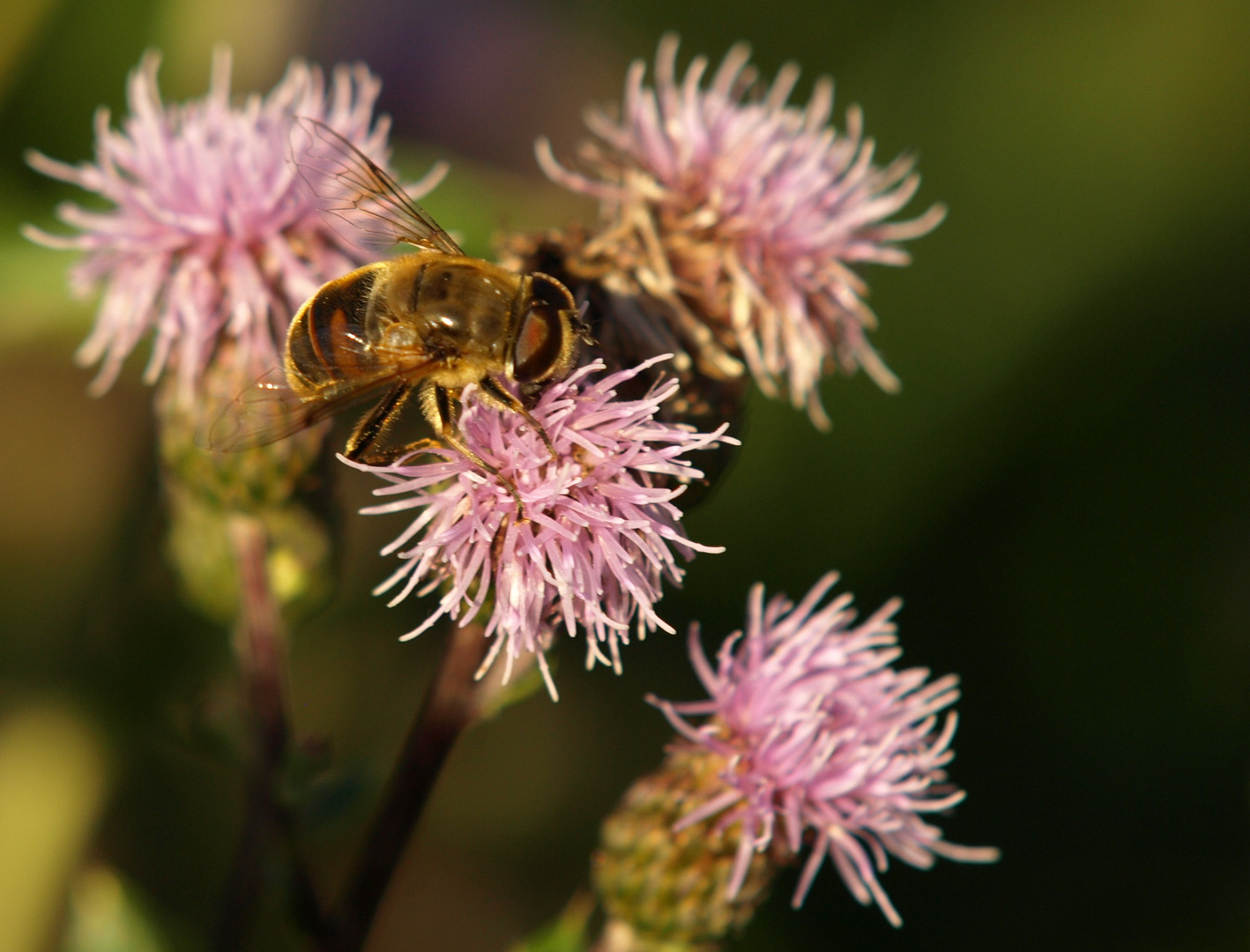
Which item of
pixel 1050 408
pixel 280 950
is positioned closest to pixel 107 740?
pixel 280 950

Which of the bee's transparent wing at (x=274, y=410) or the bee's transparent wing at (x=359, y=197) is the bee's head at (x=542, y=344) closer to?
the bee's transparent wing at (x=274, y=410)

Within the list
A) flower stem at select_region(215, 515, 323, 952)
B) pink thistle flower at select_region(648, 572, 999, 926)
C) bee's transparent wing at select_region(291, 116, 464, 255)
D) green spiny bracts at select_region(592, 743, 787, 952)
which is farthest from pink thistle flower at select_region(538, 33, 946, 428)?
flower stem at select_region(215, 515, 323, 952)

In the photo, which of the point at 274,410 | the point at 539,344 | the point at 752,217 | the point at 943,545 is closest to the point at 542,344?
the point at 539,344

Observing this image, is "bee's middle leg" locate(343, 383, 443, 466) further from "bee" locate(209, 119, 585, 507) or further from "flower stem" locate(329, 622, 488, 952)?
"flower stem" locate(329, 622, 488, 952)

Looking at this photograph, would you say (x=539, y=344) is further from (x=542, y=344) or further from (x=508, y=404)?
(x=508, y=404)

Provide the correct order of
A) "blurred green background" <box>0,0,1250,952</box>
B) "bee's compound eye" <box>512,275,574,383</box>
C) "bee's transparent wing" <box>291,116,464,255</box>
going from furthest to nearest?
1. "blurred green background" <box>0,0,1250,952</box>
2. "bee's transparent wing" <box>291,116,464,255</box>
3. "bee's compound eye" <box>512,275,574,383</box>

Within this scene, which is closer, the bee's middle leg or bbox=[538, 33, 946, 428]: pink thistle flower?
the bee's middle leg

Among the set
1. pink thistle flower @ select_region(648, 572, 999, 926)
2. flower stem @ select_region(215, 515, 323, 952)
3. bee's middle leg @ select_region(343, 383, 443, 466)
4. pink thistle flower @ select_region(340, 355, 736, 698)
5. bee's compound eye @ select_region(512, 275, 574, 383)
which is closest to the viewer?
pink thistle flower @ select_region(340, 355, 736, 698)
